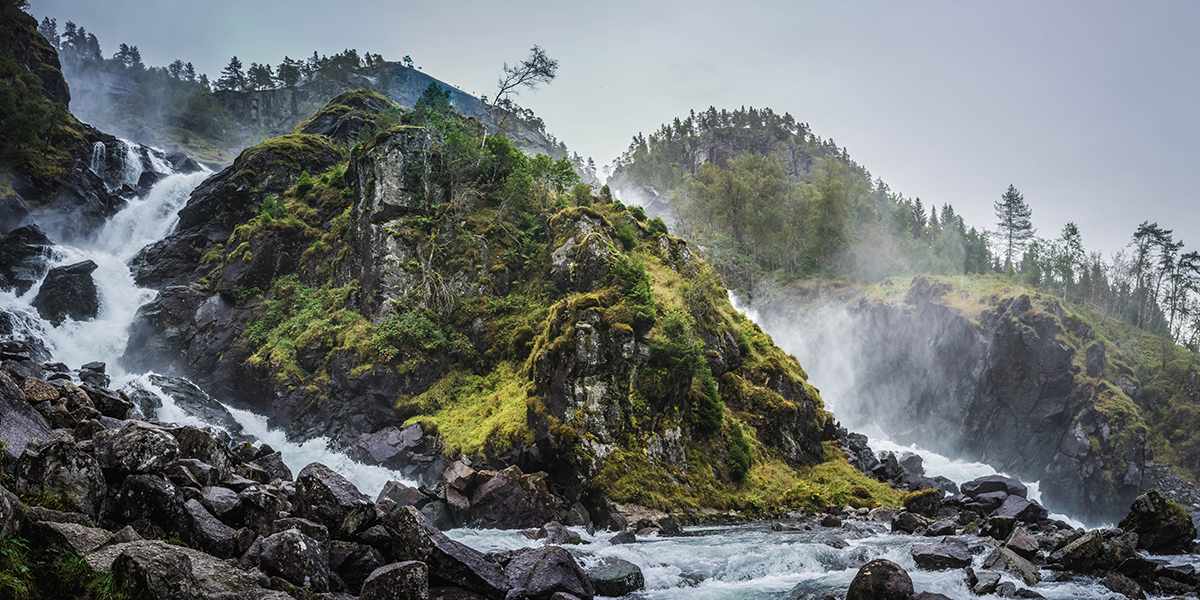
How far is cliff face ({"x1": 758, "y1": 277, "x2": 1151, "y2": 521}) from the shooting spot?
5616cm

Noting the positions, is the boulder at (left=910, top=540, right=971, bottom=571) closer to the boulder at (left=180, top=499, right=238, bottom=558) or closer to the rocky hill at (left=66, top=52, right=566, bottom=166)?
the boulder at (left=180, top=499, right=238, bottom=558)

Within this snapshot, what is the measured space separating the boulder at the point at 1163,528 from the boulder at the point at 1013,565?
7885 mm

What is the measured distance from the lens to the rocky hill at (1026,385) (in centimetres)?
5612

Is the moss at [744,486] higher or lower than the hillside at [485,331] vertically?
lower

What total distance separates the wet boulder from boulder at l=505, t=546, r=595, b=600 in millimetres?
45112

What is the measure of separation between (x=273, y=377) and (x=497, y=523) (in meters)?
21.6

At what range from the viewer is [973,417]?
67312mm

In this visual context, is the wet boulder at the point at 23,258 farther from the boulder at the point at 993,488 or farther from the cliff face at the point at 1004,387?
the cliff face at the point at 1004,387

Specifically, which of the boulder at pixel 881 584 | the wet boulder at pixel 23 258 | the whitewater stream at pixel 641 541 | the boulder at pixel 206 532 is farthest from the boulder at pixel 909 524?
the wet boulder at pixel 23 258

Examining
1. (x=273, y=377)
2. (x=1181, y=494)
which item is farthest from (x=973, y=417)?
(x=273, y=377)

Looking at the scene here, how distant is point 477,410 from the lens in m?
34.8

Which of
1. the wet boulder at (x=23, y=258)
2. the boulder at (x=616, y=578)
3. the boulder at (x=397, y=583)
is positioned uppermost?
the wet boulder at (x=23, y=258)

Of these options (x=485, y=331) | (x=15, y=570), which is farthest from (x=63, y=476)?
(x=485, y=331)

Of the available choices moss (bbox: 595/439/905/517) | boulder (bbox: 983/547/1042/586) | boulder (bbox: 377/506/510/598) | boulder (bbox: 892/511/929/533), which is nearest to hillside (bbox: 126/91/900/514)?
moss (bbox: 595/439/905/517)
